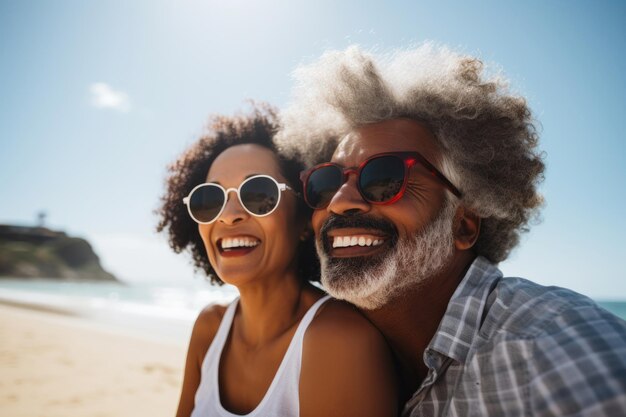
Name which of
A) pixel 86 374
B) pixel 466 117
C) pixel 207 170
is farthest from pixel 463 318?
pixel 86 374

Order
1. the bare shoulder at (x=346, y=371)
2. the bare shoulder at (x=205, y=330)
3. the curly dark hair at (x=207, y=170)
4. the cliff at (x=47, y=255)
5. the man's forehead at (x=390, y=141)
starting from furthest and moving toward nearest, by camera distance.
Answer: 1. the cliff at (x=47, y=255)
2. the curly dark hair at (x=207, y=170)
3. the bare shoulder at (x=205, y=330)
4. the man's forehead at (x=390, y=141)
5. the bare shoulder at (x=346, y=371)

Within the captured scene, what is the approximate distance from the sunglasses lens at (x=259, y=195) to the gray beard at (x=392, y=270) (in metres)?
0.65

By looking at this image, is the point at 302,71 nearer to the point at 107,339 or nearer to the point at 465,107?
the point at 465,107

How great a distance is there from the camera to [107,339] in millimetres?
10219

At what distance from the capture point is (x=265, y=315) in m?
2.64

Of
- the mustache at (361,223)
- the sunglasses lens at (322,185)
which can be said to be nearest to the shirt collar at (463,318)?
the mustache at (361,223)

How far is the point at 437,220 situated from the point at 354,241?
1.66ft

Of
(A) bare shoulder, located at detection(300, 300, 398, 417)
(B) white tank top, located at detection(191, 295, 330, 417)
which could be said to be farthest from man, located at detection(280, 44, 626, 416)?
(B) white tank top, located at detection(191, 295, 330, 417)

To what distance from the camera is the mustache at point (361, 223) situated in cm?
220

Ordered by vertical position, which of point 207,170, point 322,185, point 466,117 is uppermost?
point 466,117

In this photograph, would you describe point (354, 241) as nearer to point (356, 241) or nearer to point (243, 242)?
point (356, 241)

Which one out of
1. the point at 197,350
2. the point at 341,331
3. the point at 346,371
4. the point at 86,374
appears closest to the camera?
the point at 346,371

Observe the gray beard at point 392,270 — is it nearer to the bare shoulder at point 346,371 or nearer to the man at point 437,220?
the man at point 437,220

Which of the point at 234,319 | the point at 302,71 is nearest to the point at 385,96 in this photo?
Answer: the point at 302,71
